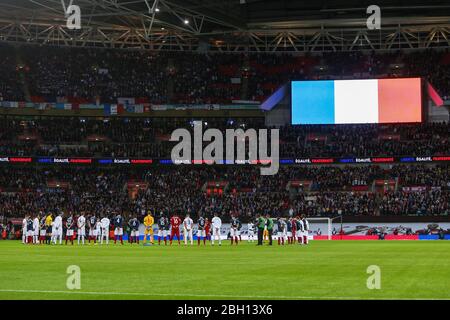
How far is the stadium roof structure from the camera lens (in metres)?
60.0

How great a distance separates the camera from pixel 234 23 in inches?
2534

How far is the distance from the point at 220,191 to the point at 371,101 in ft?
55.4

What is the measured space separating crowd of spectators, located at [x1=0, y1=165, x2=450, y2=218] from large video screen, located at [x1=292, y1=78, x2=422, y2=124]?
5.26 m

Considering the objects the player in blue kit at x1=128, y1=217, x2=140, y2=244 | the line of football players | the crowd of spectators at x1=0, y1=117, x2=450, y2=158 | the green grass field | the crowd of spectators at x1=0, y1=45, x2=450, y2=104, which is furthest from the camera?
the crowd of spectators at x1=0, y1=45, x2=450, y2=104

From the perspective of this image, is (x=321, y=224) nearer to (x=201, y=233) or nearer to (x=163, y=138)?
(x=201, y=233)

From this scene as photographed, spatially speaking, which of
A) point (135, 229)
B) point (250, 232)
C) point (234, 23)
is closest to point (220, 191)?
point (234, 23)

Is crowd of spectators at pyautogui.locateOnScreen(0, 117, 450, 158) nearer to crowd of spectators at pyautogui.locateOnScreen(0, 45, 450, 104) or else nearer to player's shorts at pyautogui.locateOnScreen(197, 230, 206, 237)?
crowd of spectators at pyautogui.locateOnScreen(0, 45, 450, 104)

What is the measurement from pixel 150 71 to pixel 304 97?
1750cm

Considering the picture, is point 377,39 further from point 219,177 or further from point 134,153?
point 134,153

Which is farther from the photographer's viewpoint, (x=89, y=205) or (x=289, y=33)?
(x=289, y=33)

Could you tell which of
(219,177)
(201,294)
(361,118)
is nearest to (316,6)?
(361,118)

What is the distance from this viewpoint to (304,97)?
7094 cm

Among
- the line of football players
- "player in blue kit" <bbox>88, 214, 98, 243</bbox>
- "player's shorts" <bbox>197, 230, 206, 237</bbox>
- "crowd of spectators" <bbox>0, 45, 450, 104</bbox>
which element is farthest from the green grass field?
"crowd of spectators" <bbox>0, 45, 450, 104</bbox>
